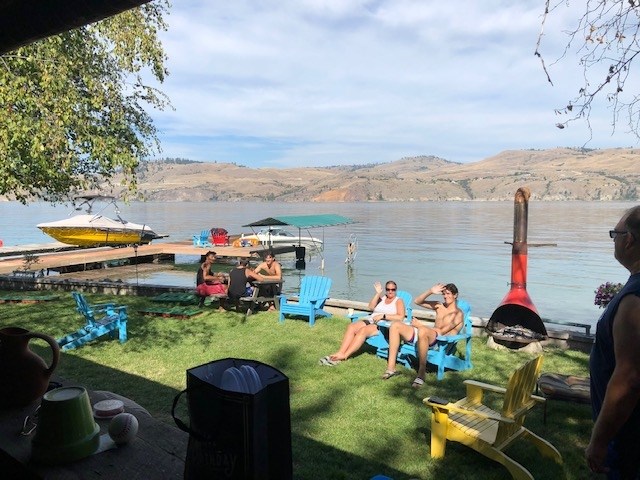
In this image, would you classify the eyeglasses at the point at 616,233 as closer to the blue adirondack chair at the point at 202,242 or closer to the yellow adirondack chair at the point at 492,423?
the yellow adirondack chair at the point at 492,423

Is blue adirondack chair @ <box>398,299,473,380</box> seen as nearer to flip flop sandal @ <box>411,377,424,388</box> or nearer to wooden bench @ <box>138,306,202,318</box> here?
flip flop sandal @ <box>411,377,424,388</box>

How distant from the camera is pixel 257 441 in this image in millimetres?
1506

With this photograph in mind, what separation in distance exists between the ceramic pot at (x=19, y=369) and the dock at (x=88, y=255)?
15322 millimetres

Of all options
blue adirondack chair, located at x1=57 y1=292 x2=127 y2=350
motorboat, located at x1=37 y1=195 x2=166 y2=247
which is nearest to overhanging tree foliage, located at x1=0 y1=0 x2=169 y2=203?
blue adirondack chair, located at x1=57 y1=292 x2=127 y2=350

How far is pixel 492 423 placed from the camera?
4.07 metres

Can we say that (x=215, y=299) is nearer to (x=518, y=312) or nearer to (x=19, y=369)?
(x=518, y=312)

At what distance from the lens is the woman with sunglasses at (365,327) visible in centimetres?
650

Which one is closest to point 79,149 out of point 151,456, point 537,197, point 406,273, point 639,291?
point 151,456

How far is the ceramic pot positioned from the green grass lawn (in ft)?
6.75

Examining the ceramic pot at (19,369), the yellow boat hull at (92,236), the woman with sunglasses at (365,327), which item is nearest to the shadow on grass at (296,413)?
the woman with sunglasses at (365,327)

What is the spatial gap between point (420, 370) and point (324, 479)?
253 cm

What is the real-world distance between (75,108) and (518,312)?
23.9ft

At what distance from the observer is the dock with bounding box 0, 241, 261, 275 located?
58.9 ft

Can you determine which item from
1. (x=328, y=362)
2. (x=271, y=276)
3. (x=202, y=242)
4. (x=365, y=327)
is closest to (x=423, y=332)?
(x=365, y=327)
